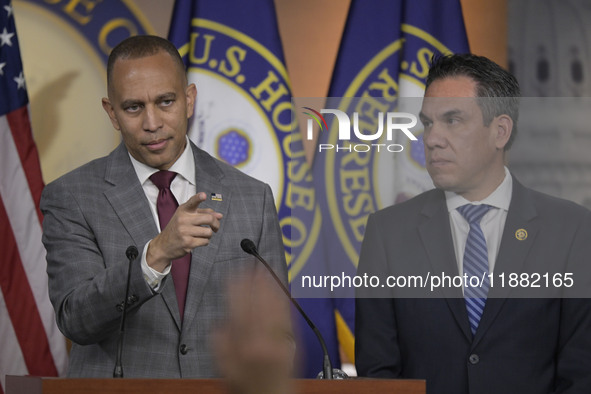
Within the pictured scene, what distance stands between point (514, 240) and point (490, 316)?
0.31 meters

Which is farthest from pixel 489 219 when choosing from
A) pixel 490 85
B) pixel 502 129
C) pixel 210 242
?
pixel 210 242

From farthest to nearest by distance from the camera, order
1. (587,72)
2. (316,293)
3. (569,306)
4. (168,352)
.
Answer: (587,72), (316,293), (569,306), (168,352)

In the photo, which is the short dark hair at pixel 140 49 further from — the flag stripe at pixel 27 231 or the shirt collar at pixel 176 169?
the flag stripe at pixel 27 231

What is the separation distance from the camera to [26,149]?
4.21m

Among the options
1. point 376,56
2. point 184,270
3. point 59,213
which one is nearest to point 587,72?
point 376,56

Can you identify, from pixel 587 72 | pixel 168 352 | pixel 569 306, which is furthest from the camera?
pixel 587 72

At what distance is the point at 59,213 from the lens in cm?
296

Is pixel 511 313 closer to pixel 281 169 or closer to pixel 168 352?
pixel 168 352

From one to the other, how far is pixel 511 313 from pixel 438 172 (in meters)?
0.59

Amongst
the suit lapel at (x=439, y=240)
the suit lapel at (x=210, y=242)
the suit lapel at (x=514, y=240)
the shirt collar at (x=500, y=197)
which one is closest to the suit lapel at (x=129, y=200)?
the suit lapel at (x=210, y=242)

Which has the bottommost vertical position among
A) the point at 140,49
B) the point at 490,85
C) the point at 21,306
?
the point at 21,306

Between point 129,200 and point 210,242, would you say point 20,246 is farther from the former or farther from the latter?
point 210,242

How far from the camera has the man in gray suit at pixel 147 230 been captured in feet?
9.02

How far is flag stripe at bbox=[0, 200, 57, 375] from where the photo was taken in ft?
13.5
